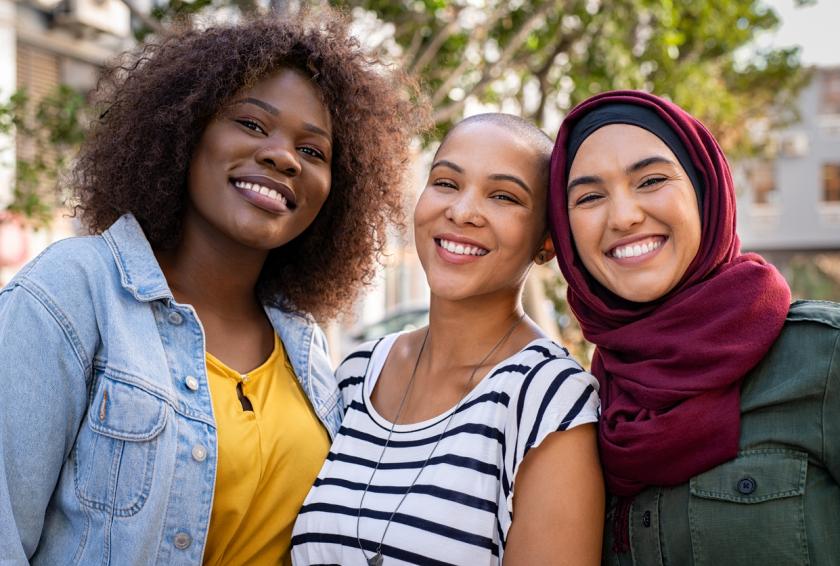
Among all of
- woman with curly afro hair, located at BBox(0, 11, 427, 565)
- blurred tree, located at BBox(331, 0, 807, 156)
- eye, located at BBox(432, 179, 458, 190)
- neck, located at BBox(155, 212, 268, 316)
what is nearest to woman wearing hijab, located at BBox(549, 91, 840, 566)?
eye, located at BBox(432, 179, 458, 190)

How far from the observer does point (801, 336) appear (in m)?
2.12

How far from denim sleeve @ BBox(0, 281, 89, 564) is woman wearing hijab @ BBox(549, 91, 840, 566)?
4.73 ft

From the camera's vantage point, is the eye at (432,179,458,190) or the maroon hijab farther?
the eye at (432,179,458,190)

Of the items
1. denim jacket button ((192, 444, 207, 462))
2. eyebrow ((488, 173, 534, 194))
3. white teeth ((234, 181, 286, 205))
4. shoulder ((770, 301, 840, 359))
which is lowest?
denim jacket button ((192, 444, 207, 462))

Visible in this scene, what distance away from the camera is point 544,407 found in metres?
2.32

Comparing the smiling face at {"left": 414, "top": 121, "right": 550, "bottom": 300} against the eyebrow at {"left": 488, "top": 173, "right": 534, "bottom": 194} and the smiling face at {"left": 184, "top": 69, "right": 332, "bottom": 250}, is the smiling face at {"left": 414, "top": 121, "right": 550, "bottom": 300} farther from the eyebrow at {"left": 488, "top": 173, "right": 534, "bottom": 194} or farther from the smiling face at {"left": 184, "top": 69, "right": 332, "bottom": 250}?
the smiling face at {"left": 184, "top": 69, "right": 332, "bottom": 250}

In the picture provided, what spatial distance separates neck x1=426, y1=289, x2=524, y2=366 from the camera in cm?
280

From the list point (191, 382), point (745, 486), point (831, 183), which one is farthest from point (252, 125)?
point (831, 183)

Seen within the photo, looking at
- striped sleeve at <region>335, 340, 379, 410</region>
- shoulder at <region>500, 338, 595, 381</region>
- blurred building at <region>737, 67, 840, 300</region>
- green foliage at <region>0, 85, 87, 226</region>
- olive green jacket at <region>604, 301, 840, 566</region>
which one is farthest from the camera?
blurred building at <region>737, 67, 840, 300</region>

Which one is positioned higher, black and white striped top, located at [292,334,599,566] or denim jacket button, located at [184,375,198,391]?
denim jacket button, located at [184,375,198,391]

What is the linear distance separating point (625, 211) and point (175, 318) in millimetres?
1389

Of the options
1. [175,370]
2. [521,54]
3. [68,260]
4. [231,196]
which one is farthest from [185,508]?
[521,54]

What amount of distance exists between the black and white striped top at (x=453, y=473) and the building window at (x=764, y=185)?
31.1m

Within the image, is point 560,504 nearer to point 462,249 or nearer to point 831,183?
point 462,249
